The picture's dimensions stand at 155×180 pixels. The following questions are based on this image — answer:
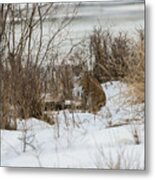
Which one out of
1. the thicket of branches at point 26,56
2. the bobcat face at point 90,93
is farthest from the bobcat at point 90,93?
the thicket of branches at point 26,56

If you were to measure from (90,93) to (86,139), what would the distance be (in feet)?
0.64

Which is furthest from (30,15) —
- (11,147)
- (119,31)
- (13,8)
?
(11,147)

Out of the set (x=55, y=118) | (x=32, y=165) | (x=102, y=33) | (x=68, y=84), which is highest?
(x=102, y=33)

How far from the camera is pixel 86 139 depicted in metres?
2.31

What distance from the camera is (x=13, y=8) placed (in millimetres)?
2367

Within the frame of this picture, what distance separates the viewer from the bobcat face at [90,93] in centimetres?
231

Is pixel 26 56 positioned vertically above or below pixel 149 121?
above

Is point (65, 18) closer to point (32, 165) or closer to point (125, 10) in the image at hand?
point (125, 10)

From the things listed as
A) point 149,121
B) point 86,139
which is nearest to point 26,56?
point 86,139

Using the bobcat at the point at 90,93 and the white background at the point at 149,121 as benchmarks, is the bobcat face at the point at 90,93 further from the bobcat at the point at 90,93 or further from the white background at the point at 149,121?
the white background at the point at 149,121

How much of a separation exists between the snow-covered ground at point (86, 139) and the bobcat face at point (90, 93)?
30 millimetres

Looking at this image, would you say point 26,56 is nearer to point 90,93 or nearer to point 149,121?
point 90,93

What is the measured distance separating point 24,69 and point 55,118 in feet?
0.82

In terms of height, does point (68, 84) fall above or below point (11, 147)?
above
